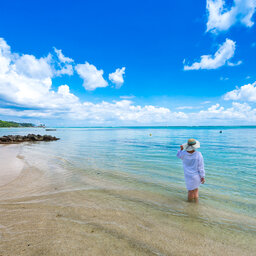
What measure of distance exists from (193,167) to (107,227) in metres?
3.75

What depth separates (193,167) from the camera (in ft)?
18.3

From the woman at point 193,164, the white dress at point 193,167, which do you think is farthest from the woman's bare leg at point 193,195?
the white dress at point 193,167

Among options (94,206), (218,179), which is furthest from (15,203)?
(218,179)

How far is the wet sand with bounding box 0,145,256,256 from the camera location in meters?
3.37

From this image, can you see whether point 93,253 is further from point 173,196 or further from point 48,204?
point 173,196

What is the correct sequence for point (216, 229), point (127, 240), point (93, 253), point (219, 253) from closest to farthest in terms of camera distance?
point (93, 253), point (219, 253), point (127, 240), point (216, 229)

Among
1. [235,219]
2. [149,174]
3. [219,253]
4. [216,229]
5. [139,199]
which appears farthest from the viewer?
[149,174]

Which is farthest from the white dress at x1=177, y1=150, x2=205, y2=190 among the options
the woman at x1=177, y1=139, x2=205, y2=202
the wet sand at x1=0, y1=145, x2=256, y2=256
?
the wet sand at x1=0, y1=145, x2=256, y2=256

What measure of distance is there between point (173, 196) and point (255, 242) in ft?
10.1

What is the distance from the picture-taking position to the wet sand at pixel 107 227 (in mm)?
3373

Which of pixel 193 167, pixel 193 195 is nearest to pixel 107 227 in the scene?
pixel 193 167

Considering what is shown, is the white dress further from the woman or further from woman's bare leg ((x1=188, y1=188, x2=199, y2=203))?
woman's bare leg ((x1=188, y1=188, x2=199, y2=203))

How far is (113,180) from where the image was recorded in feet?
28.5

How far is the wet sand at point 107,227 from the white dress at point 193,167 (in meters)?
1.03
